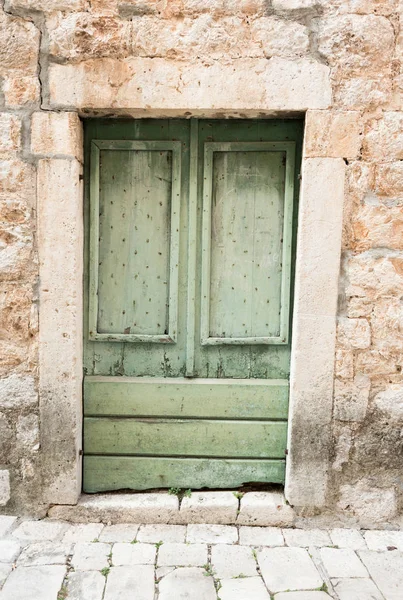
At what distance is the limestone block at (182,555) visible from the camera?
229 centimetres

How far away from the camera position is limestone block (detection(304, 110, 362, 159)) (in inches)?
97.2

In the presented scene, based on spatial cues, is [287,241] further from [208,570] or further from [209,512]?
→ [208,570]

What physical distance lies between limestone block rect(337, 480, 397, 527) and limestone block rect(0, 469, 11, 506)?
6.28ft

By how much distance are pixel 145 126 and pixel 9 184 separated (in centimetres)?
83

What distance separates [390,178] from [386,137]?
22cm

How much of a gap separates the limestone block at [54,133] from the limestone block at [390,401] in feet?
7.09

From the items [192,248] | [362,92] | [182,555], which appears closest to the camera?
[182,555]

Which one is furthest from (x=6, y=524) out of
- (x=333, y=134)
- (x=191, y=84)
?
(x=333, y=134)

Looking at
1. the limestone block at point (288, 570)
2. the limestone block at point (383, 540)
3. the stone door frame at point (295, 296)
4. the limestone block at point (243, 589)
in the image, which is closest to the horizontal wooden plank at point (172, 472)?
the stone door frame at point (295, 296)

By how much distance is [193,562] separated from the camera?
7.56ft

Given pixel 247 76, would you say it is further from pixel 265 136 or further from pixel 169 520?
pixel 169 520

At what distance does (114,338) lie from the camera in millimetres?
2744

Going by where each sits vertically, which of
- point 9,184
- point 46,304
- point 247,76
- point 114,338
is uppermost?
point 247,76

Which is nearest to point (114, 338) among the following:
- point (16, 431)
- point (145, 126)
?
point (16, 431)
